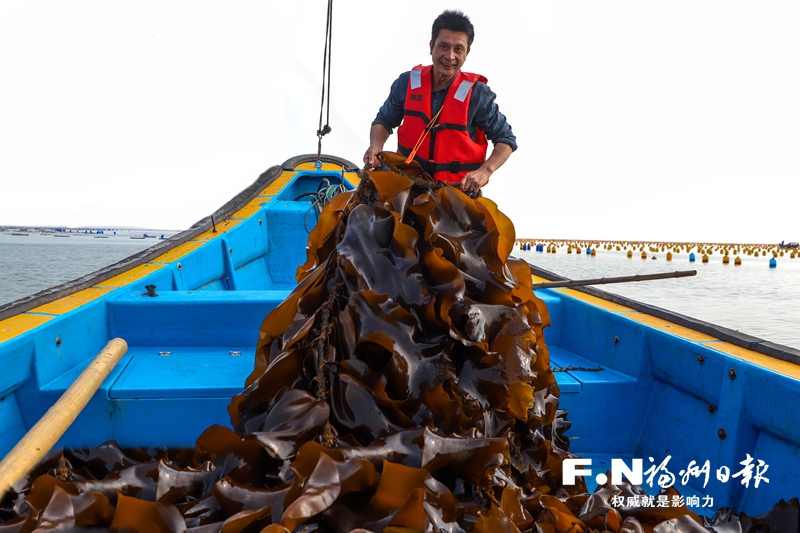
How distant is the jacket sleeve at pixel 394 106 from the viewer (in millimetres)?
2482

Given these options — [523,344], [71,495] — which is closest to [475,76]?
[523,344]

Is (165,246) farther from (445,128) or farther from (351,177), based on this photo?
(351,177)

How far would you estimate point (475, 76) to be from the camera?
2342 mm

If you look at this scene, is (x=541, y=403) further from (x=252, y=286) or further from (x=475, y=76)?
(x=252, y=286)

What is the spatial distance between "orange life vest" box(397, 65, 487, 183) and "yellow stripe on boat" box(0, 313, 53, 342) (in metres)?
1.77

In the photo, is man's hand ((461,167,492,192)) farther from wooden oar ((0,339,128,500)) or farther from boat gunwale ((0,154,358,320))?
boat gunwale ((0,154,358,320))

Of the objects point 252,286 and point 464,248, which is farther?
point 252,286

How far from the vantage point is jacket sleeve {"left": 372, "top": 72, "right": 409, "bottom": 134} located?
8.14 ft

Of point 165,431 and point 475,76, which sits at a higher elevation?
point 475,76

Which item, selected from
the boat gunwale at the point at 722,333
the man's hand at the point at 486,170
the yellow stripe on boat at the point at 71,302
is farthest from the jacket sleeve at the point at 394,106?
the yellow stripe on boat at the point at 71,302

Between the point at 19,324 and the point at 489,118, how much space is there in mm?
2161

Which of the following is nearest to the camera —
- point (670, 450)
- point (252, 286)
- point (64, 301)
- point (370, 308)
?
point (370, 308)

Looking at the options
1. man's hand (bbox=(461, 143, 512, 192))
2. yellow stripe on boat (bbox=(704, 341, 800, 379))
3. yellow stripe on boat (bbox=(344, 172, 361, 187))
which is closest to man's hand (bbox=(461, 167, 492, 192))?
man's hand (bbox=(461, 143, 512, 192))

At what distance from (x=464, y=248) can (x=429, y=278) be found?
0.58 feet
